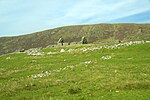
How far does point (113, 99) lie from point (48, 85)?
9069mm

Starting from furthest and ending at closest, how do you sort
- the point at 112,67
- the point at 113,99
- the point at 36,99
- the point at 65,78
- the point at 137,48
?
the point at 137,48 → the point at 112,67 → the point at 65,78 → the point at 36,99 → the point at 113,99

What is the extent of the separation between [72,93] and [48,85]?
4720 millimetres

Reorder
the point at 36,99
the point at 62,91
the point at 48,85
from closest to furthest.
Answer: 1. the point at 36,99
2. the point at 62,91
3. the point at 48,85

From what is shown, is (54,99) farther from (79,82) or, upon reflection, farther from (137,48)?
(137,48)

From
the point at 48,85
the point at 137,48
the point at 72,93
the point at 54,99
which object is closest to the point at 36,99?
the point at 54,99

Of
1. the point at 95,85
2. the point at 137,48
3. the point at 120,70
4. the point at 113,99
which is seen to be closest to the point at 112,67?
the point at 120,70

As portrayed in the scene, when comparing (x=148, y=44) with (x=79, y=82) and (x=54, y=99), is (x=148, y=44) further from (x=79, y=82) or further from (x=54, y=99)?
(x=54, y=99)

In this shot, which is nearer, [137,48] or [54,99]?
[54,99]

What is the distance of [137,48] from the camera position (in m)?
53.9

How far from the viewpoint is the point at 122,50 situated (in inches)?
2196

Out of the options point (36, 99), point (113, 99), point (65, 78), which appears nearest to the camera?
point (113, 99)

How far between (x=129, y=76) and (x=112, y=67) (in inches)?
263

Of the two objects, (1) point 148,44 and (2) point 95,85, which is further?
(1) point 148,44

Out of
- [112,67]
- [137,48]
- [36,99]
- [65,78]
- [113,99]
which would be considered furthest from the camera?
[137,48]
